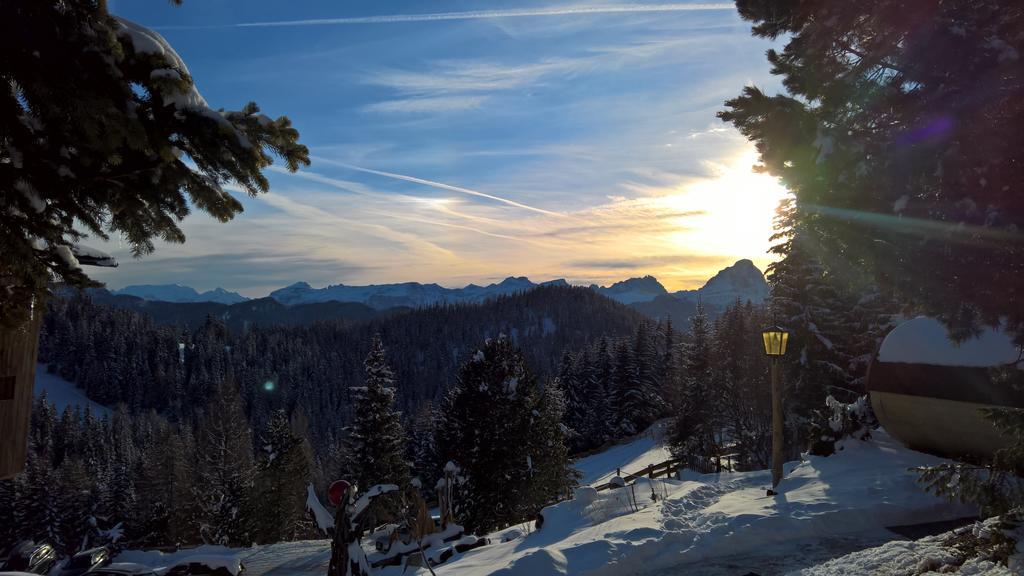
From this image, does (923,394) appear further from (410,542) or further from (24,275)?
(24,275)

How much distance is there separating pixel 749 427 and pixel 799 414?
44.3 ft

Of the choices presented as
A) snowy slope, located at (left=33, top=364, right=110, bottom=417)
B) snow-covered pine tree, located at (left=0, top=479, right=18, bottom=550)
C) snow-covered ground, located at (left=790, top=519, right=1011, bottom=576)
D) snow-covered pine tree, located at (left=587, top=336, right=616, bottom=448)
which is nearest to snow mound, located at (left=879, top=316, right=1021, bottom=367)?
snow-covered ground, located at (left=790, top=519, right=1011, bottom=576)

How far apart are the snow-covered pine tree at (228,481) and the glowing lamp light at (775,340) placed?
1060 inches

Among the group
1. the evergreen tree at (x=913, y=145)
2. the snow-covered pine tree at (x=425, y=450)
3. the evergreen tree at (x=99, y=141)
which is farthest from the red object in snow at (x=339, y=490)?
the snow-covered pine tree at (x=425, y=450)

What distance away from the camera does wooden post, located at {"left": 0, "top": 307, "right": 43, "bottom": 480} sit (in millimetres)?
5758

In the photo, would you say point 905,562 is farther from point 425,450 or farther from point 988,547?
point 425,450

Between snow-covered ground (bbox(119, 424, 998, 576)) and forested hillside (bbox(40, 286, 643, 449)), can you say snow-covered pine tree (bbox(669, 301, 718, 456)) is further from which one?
forested hillside (bbox(40, 286, 643, 449))

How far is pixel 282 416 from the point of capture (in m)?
32.4

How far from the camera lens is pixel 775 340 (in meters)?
10.3

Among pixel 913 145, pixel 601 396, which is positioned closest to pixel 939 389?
pixel 913 145

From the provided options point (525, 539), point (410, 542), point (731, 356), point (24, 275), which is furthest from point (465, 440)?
point (731, 356)

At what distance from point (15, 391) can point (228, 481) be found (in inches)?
1164

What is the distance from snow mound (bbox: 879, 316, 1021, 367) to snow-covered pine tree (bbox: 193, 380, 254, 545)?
2869 cm

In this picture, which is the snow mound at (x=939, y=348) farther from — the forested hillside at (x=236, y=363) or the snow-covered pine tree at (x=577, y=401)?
the forested hillside at (x=236, y=363)
